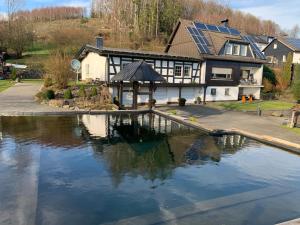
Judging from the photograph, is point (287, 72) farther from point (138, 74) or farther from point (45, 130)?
point (45, 130)

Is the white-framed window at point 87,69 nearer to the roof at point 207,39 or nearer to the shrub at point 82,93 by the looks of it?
the shrub at point 82,93

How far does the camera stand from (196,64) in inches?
1139

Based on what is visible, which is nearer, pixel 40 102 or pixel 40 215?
pixel 40 215

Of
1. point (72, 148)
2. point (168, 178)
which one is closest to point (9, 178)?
point (72, 148)

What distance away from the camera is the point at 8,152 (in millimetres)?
11445

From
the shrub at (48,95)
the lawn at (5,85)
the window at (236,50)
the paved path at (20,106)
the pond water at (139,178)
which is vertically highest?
the window at (236,50)

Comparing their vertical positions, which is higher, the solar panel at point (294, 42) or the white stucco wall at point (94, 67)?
the solar panel at point (294, 42)

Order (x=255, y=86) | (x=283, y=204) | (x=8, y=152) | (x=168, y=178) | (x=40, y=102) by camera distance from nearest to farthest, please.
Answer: (x=283, y=204) < (x=168, y=178) < (x=8, y=152) < (x=40, y=102) < (x=255, y=86)

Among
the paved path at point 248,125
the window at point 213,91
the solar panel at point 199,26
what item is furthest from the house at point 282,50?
the paved path at point 248,125

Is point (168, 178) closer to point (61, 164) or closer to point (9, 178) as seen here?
point (61, 164)

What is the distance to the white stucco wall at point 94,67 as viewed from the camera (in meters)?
25.0

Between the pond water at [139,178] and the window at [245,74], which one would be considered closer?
the pond water at [139,178]

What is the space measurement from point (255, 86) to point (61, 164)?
27.8m

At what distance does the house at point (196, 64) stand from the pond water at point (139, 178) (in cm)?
1055
